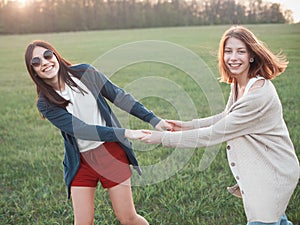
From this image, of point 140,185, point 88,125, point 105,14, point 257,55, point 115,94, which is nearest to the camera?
point 257,55

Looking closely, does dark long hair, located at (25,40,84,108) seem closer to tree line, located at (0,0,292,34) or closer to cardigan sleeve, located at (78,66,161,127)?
cardigan sleeve, located at (78,66,161,127)

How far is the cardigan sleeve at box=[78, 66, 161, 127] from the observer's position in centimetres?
242

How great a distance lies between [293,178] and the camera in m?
2.12

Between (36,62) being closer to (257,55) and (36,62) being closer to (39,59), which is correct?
(39,59)

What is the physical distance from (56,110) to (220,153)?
7.56 feet

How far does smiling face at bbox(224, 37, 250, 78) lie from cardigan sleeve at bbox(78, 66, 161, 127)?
2.07 feet

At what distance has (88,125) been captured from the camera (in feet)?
7.43

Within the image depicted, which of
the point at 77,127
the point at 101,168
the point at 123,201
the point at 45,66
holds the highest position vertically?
the point at 45,66

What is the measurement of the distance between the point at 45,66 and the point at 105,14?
28805 mm

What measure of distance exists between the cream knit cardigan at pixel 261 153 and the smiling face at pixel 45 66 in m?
0.90


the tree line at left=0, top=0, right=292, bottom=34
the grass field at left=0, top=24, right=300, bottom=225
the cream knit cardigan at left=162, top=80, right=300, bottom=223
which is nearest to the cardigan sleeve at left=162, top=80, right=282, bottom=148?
the cream knit cardigan at left=162, top=80, right=300, bottom=223

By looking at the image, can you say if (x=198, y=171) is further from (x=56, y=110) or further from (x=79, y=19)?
(x=79, y=19)

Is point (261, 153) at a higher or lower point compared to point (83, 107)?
lower

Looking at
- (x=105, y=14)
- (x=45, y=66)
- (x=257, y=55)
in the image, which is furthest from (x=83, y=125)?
(x=105, y=14)
